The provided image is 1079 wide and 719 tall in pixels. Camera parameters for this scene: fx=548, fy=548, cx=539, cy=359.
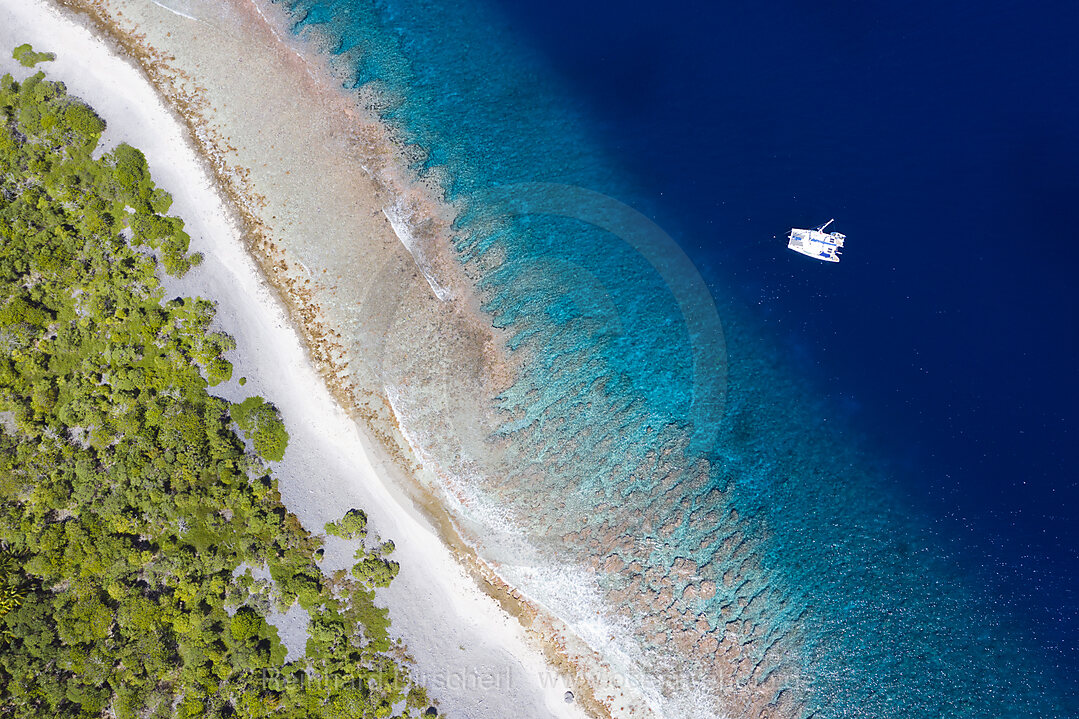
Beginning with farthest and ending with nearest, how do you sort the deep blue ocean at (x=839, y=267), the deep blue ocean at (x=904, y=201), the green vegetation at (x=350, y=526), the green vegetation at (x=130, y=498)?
1. the deep blue ocean at (x=904, y=201)
2. the deep blue ocean at (x=839, y=267)
3. the green vegetation at (x=350, y=526)
4. the green vegetation at (x=130, y=498)

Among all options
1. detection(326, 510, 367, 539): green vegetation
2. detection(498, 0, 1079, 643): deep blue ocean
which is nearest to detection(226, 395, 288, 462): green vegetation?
detection(326, 510, 367, 539): green vegetation

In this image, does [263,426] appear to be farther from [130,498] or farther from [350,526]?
[130,498]

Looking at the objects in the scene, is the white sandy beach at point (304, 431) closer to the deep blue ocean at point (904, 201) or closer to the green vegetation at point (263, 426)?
the green vegetation at point (263, 426)

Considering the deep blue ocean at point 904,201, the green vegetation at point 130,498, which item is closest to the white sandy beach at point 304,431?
the green vegetation at point 130,498

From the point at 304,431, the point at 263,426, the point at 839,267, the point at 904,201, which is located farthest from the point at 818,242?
the point at 263,426

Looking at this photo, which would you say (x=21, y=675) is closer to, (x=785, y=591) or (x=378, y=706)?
(x=378, y=706)

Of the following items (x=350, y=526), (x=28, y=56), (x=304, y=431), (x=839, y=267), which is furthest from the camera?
(x=839, y=267)
